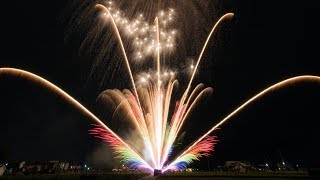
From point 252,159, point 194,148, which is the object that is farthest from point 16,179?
point 252,159

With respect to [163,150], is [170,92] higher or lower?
higher

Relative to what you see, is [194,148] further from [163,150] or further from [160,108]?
[160,108]

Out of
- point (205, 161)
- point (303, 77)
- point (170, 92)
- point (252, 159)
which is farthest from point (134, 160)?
point (252, 159)

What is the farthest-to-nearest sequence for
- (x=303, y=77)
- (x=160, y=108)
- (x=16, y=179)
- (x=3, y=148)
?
(x=3, y=148) → (x=160, y=108) → (x=303, y=77) → (x=16, y=179)

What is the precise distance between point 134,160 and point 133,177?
2103 mm

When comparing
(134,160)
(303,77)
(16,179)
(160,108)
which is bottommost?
(16,179)

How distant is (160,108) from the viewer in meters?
30.8

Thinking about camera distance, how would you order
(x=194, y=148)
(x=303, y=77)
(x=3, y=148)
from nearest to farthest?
1. (x=303, y=77)
2. (x=194, y=148)
3. (x=3, y=148)

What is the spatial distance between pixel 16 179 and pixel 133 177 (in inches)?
595

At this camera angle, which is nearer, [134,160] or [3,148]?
[134,160]

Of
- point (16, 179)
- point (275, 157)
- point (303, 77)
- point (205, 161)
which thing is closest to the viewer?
point (16, 179)

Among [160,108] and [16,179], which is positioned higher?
[160,108]

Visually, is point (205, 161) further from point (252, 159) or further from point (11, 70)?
point (11, 70)

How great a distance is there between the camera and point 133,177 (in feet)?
103
